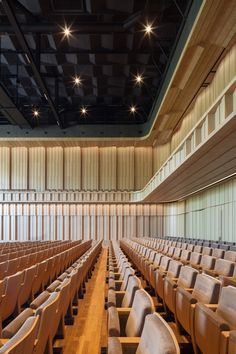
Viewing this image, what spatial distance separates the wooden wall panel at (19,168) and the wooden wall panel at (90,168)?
10.7ft

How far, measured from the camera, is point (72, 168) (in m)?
23.7

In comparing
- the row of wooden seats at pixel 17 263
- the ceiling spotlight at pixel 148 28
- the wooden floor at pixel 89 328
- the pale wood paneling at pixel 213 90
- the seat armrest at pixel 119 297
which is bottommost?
the wooden floor at pixel 89 328

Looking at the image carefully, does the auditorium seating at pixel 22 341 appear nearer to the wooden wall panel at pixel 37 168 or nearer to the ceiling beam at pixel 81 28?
the ceiling beam at pixel 81 28

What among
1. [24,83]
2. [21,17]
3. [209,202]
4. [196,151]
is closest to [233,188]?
[209,202]

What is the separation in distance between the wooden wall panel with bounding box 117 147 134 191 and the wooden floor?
16289 mm

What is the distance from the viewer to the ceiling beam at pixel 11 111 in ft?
49.5

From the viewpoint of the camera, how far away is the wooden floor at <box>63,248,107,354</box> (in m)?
4.00

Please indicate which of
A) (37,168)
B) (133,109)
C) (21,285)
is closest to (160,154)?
(133,109)

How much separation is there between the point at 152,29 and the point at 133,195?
449 inches

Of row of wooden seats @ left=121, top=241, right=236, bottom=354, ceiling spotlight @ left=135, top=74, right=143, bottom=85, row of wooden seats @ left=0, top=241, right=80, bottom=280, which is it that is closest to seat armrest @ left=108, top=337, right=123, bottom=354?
row of wooden seats @ left=121, top=241, right=236, bottom=354

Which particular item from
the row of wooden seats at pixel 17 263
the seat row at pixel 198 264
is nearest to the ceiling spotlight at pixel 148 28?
the seat row at pixel 198 264

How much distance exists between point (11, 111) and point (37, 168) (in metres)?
6.28

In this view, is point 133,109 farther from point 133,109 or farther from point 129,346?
point 129,346

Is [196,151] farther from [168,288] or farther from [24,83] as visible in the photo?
[24,83]
